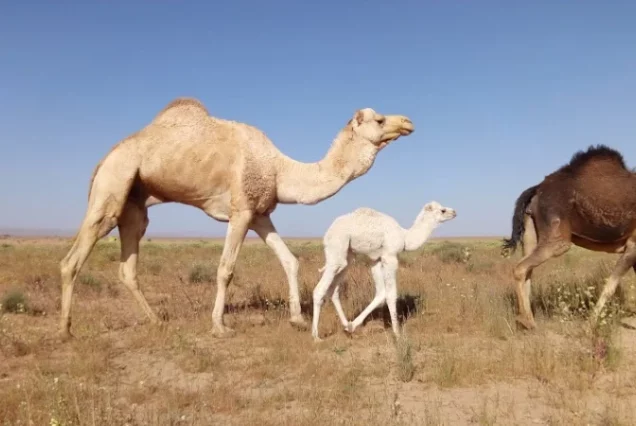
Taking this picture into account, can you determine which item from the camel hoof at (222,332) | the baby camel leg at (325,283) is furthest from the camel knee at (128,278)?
the baby camel leg at (325,283)

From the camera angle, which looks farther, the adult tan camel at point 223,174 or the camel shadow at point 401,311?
the camel shadow at point 401,311

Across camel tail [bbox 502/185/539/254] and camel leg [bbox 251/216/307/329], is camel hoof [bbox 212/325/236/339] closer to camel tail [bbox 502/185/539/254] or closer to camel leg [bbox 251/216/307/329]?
camel leg [bbox 251/216/307/329]

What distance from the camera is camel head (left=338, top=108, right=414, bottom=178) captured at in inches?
317

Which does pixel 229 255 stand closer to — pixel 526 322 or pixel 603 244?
pixel 526 322

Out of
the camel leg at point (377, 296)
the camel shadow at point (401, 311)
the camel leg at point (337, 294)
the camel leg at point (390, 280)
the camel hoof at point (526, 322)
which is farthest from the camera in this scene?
the camel shadow at point (401, 311)

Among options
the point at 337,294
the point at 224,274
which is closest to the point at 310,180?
the point at 337,294

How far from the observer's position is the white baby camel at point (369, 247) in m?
7.20

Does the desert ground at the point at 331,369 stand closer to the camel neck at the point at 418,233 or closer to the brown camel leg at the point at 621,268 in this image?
the brown camel leg at the point at 621,268

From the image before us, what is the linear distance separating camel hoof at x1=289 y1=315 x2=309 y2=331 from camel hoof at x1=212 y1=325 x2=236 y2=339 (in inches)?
34.5

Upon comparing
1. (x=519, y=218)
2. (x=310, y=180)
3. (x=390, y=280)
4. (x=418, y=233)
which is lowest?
(x=390, y=280)

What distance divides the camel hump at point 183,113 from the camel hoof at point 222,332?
321cm

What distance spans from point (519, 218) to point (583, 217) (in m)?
0.87

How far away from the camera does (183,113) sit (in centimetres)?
848

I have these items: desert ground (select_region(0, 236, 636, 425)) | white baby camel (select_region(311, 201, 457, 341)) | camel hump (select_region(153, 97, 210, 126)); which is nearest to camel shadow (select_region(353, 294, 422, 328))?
desert ground (select_region(0, 236, 636, 425))
